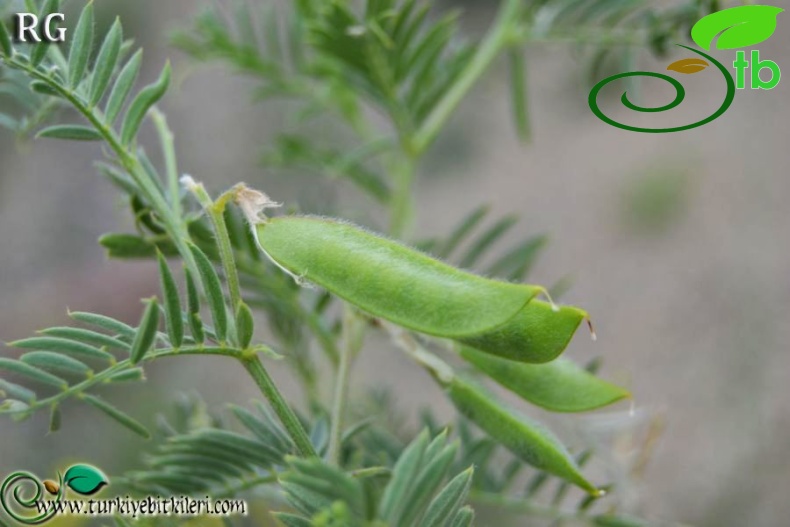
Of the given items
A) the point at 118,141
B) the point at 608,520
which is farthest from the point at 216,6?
the point at 608,520

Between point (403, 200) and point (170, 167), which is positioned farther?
point (403, 200)

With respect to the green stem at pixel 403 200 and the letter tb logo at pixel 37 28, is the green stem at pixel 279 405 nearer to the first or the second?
the letter tb logo at pixel 37 28

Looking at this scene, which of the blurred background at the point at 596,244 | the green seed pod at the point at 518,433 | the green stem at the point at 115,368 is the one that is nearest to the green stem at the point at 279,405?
the green stem at the point at 115,368

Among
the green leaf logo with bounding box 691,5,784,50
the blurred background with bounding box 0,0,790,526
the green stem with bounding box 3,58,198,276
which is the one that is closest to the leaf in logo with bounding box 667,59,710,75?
the green leaf logo with bounding box 691,5,784,50

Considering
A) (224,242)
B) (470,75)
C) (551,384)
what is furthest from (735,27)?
A: (224,242)

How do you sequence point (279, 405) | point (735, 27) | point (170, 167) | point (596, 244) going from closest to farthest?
point (279, 405) → point (170, 167) → point (735, 27) → point (596, 244)
